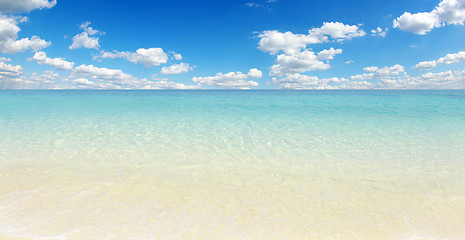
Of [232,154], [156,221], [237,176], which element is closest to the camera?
[156,221]

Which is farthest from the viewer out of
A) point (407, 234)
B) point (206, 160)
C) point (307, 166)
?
point (206, 160)

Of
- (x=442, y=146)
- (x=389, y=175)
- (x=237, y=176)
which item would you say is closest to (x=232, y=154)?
(x=237, y=176)

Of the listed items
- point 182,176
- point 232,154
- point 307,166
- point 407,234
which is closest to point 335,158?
point 307,166

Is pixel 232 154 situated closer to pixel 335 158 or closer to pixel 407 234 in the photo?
pixel 335 158

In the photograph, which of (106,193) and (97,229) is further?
(106,193)

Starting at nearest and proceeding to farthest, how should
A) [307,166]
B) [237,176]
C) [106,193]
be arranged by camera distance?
[106,193]
[237,176]
[307,166]

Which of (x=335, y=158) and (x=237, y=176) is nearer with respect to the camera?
(x=237, y=176)

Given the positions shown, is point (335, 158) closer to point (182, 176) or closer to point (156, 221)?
point (182, 176)

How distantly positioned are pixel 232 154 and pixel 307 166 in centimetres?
239

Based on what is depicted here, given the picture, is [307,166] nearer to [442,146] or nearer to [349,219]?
[349,219]

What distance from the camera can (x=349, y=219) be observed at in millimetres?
3680

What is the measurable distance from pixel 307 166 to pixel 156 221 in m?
4.31

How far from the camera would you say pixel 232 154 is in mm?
7430

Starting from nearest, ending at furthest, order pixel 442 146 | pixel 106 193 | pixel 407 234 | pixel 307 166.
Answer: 1. pixel 407 234
2. pixel 106 193
3. pixel 307 166
4. pixel 442 146
